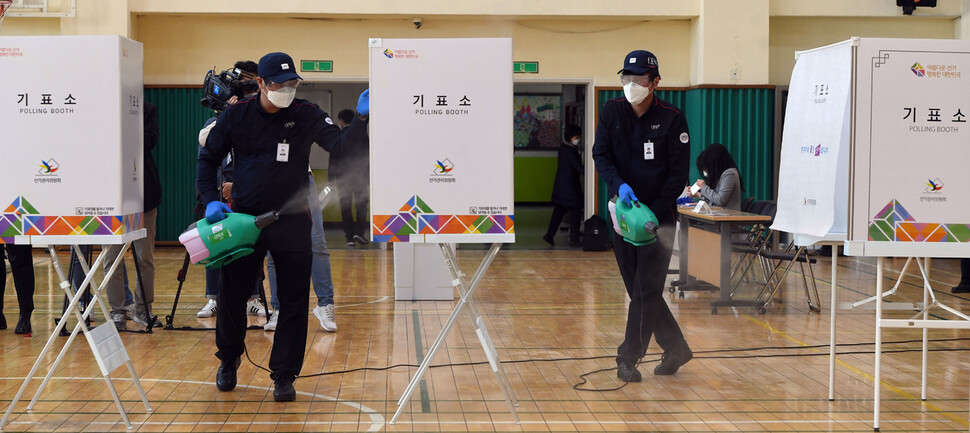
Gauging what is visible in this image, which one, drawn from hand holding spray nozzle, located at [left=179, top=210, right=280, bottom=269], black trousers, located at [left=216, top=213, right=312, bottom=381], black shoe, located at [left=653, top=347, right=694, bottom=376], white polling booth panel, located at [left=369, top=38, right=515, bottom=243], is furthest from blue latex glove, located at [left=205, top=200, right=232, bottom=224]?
black shoe, located at [left=653, top=347, right=694, bottom=376]

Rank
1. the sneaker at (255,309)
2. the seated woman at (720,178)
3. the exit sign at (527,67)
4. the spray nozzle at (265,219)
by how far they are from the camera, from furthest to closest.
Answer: the exit sign at (527,67)
the seated woman at (720,178)
the sneaker at (255,309)
the spray nozzle at (265,219)

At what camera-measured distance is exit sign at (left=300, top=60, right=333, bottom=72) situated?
12750mm

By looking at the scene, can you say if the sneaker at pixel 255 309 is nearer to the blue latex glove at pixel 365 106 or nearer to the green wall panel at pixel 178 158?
the blue latex glove at pixel 365 106

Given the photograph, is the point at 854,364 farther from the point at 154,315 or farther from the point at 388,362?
the point at 154,315

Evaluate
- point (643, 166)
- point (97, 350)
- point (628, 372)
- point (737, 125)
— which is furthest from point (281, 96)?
point (737, 125)

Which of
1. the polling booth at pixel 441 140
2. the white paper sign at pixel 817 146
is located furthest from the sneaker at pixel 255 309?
the white paper sign at pixel 817 146

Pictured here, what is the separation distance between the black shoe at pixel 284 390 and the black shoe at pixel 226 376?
1.01 ft

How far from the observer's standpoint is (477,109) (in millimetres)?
4367

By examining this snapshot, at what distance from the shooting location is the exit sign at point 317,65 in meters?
12.8

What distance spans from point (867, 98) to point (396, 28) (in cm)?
921

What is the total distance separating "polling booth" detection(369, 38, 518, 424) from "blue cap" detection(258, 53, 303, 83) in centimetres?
53

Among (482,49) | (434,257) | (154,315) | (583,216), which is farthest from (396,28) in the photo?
(482,49)

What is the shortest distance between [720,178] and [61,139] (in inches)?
241

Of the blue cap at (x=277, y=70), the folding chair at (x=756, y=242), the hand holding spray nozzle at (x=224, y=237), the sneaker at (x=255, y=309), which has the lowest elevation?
the sneaker at (x=255, y=309)
